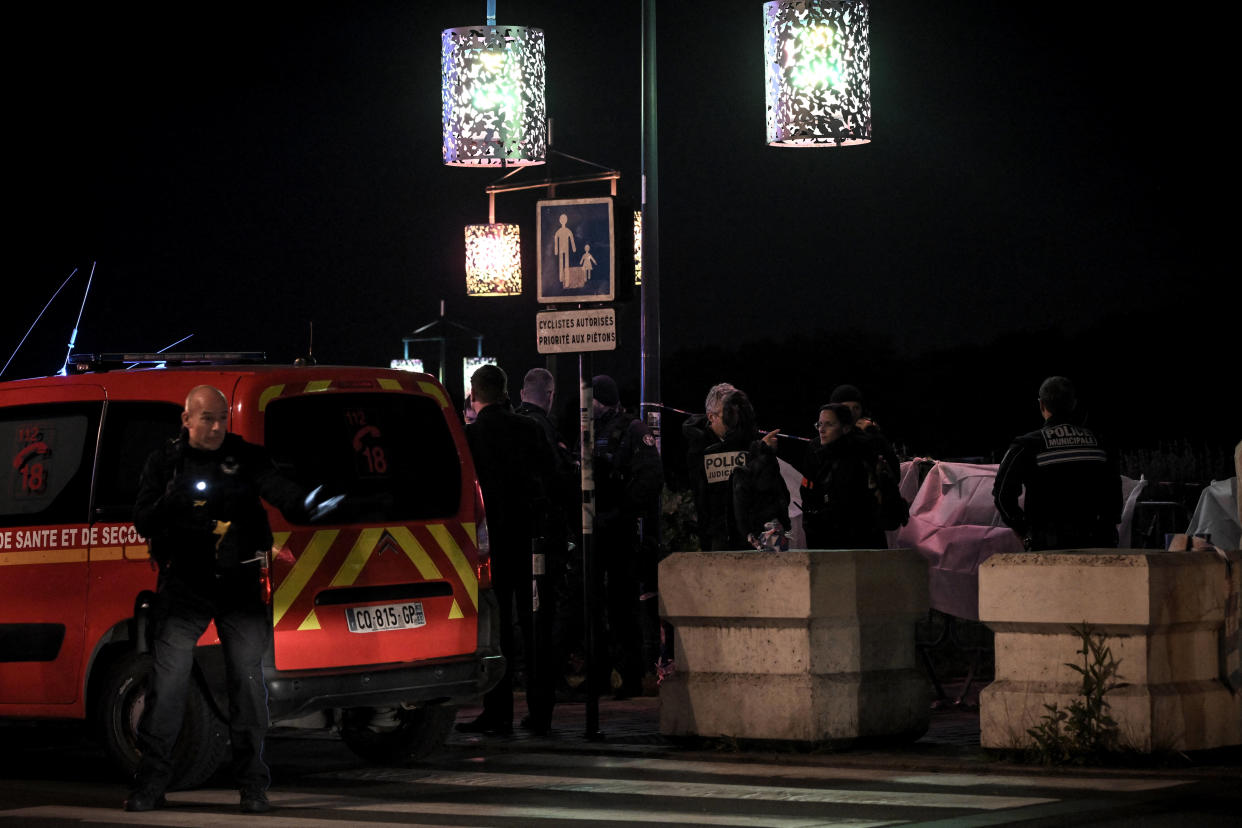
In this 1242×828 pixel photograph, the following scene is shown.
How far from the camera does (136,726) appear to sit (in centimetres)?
971

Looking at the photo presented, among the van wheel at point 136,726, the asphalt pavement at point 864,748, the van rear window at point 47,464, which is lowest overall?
the asphalt pavement at point 864,748

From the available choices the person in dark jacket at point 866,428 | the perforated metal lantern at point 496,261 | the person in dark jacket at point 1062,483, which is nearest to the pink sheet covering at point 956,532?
the person in dark jacket at point 866,428

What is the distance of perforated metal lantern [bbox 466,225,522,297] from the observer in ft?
94.9

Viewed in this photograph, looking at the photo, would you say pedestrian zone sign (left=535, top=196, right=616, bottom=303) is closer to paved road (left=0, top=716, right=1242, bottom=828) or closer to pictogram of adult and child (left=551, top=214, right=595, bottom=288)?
pictogram of adult and child (left=551, top=214, right=595, bottom=288)

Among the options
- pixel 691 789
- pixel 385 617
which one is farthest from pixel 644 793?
pixel 385 617

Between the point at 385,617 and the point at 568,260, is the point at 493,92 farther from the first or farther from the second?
the point at 385,617

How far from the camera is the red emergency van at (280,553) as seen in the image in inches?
371

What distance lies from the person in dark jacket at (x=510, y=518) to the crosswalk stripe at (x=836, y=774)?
0.84m

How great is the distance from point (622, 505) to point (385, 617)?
14.5 ft

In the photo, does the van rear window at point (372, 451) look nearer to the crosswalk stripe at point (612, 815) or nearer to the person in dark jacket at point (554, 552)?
the crosswalk stripe at point (612, 815)

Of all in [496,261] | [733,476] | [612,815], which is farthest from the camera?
[496,261]

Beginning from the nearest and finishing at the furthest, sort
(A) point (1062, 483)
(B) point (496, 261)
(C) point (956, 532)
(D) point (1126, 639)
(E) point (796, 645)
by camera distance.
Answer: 1. (D) point (1126, 639)
2. (E) point (796, 645)
3. (A) point (1062, 483)
4. (C) point (956, 532)
5. (B) point (496, 261)

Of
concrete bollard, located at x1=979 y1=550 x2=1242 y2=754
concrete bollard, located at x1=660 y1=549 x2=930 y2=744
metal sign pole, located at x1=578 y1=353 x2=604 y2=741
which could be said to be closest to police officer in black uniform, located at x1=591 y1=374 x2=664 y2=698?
metal sign pole, located at x1=578 y1=353 x2=604 y2=741

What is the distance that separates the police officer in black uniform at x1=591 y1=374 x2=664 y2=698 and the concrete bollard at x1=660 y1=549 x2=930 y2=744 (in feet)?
8.83
